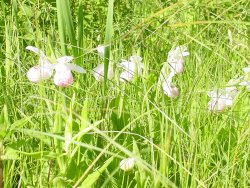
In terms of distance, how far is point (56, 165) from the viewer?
124 centimetres

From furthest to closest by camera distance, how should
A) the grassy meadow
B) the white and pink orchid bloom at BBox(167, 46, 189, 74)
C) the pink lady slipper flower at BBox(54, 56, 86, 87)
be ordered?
the white and pink orchid bloom at BBox(167, 46, 189, 74), the pink lady slipper flower at BBox(54, 56, 86, 87), the grassy meadow

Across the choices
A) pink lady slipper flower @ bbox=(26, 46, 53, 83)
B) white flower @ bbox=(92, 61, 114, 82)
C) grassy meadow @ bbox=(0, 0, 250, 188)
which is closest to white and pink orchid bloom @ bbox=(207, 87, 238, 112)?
grassy meadow @ bbox=(0, 0, 250, 188)

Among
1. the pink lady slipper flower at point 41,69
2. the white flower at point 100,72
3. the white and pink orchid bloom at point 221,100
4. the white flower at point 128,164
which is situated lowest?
the white flower at point 128,164

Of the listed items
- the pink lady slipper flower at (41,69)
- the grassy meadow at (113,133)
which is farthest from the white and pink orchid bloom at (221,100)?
the pink lady slipper flower at (41,69)

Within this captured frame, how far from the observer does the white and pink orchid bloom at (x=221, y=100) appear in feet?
4.65

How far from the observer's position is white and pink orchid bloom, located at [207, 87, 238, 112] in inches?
55.8

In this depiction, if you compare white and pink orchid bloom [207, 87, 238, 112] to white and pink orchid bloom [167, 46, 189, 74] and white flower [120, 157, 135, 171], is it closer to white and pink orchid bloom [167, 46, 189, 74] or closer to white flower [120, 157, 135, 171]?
white and pink orchid bloom [167, 46, 189, 74]

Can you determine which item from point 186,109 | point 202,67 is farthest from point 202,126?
point 202,67

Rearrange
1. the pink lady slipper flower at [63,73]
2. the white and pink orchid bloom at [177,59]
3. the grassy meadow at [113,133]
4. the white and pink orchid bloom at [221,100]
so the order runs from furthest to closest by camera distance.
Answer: the white and pink orchid bloom at [177,59] < the white and pink orchid bloom at [221,100] < the pink lady slipper flower at [63,73] < the grassy meadow at [113,133]

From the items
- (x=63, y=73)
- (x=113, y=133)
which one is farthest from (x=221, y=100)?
(x=63, y=73)

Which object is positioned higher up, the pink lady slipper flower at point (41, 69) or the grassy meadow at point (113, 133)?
the pink lady slipper flower at point (41, 69)

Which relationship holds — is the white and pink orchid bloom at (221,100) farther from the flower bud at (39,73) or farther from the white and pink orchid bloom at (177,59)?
the flower bud at (39,73)

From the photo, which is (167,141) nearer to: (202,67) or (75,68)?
(75,68)

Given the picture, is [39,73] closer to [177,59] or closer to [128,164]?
[128,164]
